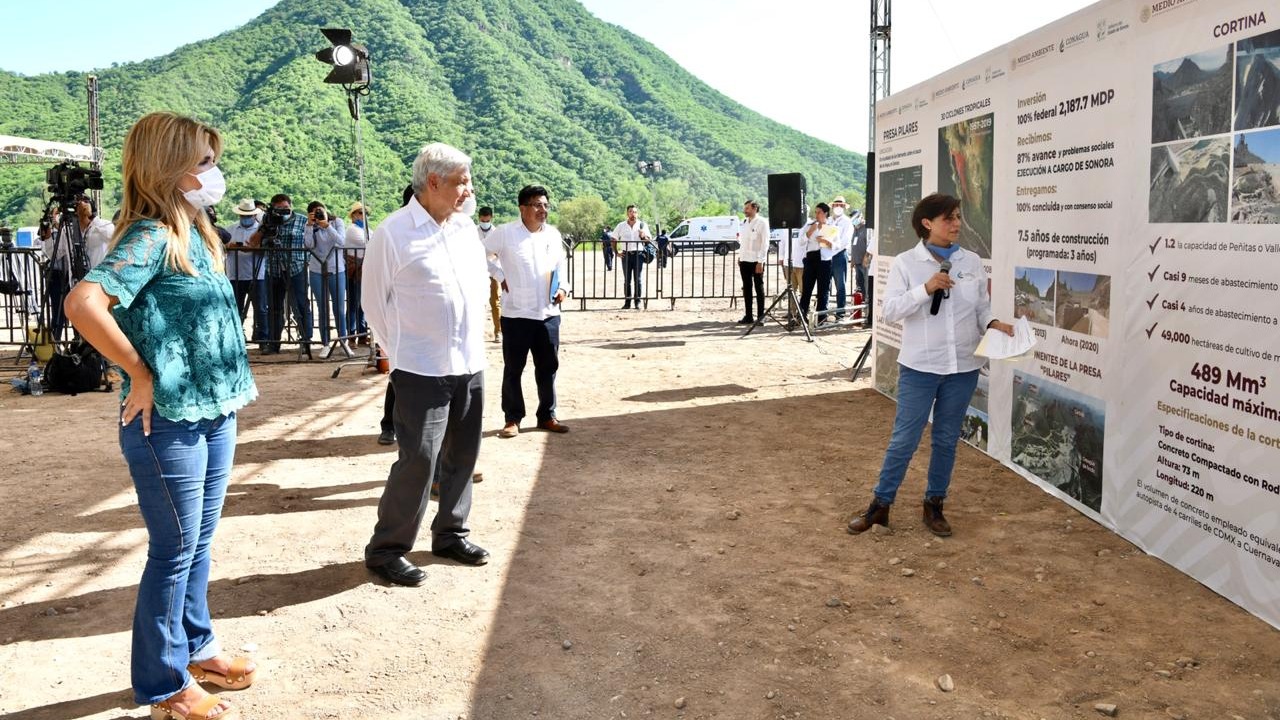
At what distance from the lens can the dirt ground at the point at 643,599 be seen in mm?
3430

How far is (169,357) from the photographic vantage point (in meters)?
2.82

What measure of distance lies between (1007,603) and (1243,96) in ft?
7.76

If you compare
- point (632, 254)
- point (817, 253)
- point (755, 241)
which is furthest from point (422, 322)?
point (632, 254)

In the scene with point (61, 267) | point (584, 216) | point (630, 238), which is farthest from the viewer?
point (584, 216)

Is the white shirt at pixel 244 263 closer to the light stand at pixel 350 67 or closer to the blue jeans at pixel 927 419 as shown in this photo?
the light stand at pixel 350 67

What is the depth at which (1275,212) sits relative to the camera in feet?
12.7

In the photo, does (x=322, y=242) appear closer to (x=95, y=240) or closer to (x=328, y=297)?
(x=328, y=297)

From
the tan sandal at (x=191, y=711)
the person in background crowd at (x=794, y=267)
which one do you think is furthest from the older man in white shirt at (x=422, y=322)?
the person in background crowd at (x=794, y=267)

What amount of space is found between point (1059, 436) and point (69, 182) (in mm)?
9441

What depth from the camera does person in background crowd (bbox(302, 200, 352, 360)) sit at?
40.2ft

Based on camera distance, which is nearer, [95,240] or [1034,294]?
[1034,294]

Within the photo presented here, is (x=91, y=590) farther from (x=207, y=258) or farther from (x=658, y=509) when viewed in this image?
(x=658, y=509)

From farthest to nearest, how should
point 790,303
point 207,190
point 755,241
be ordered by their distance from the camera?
point 755,241 → point 790,303 → point 207,190

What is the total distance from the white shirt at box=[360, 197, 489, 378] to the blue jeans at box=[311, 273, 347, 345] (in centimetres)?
794
